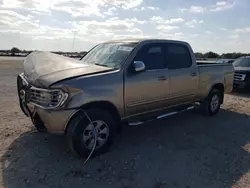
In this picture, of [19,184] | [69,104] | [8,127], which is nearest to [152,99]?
[69,104]

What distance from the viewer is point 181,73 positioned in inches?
221

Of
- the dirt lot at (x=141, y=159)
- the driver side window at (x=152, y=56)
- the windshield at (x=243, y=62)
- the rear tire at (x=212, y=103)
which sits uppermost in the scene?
the driver side window at (x=152, y=56)

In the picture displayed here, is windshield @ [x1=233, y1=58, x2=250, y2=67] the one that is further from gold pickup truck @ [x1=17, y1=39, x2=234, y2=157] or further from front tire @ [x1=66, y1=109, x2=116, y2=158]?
front tire @ [x1=66, y1=109, x2=116, y2=158]

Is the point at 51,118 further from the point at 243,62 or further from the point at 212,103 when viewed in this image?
the point at 243,62

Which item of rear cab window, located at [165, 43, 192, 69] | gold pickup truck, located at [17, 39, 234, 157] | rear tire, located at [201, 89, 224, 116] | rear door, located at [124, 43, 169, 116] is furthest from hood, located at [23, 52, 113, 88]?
rear tire, located at [201, 89, 224, 116]

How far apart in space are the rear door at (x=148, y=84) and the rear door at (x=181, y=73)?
0.21 metres

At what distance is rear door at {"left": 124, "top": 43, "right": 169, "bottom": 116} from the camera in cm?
454

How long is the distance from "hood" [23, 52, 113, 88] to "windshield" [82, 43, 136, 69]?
41 cm

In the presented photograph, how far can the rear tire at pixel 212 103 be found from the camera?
674 cm

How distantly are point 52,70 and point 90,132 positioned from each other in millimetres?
1190

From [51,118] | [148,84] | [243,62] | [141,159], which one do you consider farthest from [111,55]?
[243,62]

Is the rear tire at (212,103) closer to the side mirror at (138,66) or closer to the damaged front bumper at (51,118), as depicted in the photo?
the side mirror at (138,66)

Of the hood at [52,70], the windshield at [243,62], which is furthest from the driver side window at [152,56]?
the windshield at [243,62]

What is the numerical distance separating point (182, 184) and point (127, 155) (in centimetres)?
115
